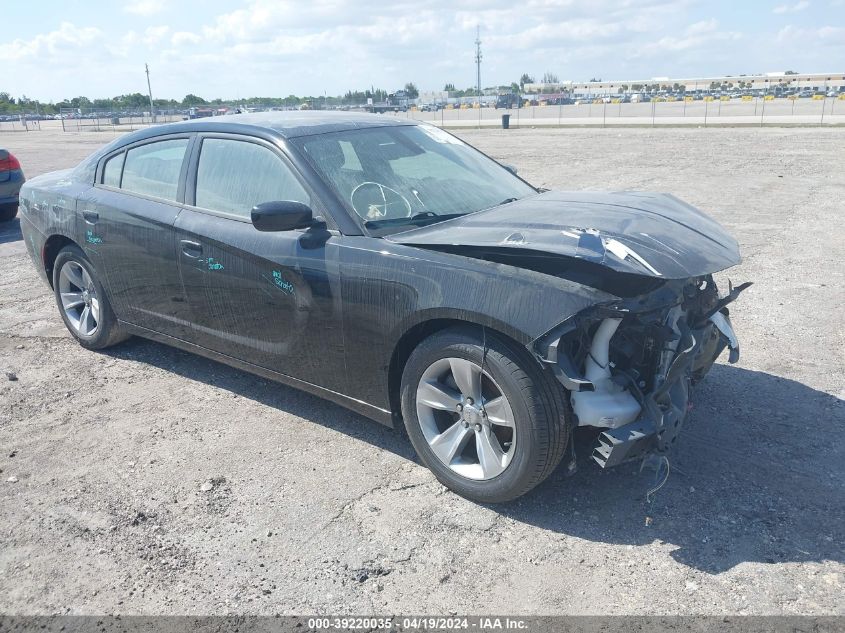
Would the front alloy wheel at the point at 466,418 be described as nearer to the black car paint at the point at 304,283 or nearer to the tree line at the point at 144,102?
the black car paint at the point at 304,283

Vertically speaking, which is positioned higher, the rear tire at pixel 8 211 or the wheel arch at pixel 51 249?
the wheel arch at pixel 51 249

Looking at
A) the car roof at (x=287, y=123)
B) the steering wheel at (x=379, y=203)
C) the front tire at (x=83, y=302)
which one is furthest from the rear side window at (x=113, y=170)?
the steering wheel at (x=379, y=203)

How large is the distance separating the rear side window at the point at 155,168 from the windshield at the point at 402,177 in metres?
1.03

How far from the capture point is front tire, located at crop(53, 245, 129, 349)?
17.0ft

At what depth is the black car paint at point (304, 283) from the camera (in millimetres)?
3158

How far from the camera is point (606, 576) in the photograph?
2.83 m

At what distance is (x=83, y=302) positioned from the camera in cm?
548

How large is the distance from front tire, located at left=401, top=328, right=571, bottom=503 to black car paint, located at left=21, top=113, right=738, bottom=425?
0.43 feet

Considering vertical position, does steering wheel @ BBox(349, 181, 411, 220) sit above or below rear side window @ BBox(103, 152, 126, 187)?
below

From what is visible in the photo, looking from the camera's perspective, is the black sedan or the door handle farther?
the door handle

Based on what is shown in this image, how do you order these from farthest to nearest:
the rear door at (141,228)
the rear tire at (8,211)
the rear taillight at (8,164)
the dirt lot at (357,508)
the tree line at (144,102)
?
the tree line at (144,102), the rear tire at (8,211), the rear taillight at (8,164), the rear door at (141,228), the dirt lot at (357,508)

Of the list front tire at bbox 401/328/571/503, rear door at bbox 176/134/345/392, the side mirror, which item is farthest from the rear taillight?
front tire at bbox 401/328/571/503

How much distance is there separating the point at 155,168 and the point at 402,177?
5.90 ft

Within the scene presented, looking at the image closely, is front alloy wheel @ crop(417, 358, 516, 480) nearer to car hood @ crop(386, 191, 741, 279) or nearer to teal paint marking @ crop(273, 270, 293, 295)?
car hood @ crop(386, 191, 741, 279)
